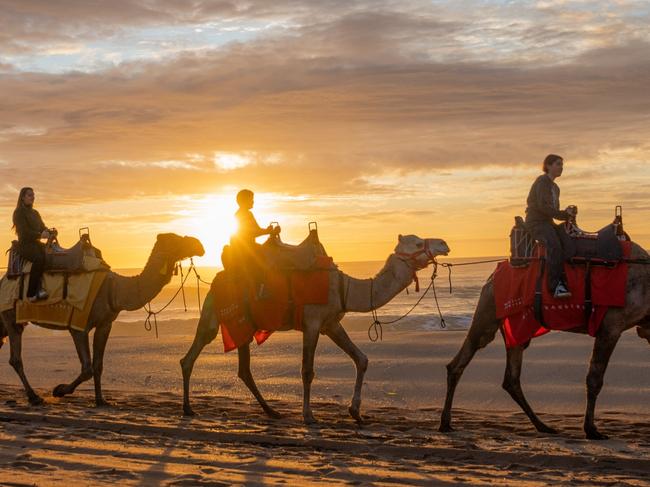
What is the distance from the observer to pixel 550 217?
472 inches

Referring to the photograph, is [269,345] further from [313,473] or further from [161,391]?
[313,473]

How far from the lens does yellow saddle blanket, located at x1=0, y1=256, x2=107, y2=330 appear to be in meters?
14.8

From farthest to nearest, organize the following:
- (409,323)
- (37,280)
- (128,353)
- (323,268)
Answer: (409,323)
(128,353)
(37,280)
(323,268)

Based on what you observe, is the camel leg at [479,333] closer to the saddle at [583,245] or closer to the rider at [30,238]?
the saddle at [583,245]

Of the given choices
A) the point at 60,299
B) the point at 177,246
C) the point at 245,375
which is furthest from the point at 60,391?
the point at 245,375

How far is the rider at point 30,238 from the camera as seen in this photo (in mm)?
15047

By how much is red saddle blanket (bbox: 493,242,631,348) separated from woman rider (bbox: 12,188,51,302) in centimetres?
664

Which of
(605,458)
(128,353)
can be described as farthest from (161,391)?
(605,458)

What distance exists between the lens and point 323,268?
13.2m

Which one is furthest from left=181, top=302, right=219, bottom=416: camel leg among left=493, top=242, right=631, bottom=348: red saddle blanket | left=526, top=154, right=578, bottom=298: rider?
left=526, top=154, right=578, bottom=298: rider

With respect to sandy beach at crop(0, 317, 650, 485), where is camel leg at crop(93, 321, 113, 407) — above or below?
above

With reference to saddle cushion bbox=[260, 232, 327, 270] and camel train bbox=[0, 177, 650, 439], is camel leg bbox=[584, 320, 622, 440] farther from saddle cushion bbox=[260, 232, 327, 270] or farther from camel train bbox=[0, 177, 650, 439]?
saddle cushion bbox=[260, 232, 327, 270]

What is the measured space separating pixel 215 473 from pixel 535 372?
8495 mm

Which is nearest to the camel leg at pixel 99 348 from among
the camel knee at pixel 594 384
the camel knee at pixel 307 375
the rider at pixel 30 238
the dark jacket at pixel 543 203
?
the rider at pixel 30 238
